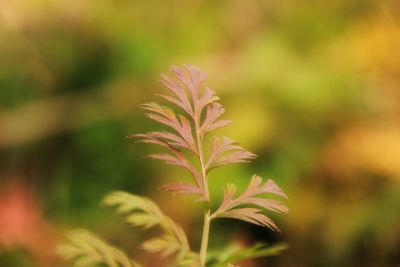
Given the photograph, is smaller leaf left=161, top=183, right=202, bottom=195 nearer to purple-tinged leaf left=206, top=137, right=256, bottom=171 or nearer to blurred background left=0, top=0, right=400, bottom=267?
purple-tinged leaf left=206, top=137, right=256, bottom=171

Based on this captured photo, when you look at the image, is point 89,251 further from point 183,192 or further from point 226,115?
point 226,115

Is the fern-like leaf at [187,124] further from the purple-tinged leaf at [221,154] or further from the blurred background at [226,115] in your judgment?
the blurred background at [226,115]

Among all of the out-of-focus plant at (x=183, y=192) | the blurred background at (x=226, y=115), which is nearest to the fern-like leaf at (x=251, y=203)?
the out-of-focus plant at (x=183, y=192)

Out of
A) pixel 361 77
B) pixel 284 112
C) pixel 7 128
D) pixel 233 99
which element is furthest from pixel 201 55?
pixel 7 128

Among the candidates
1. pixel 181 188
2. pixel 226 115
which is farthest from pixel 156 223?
pixel 226 115

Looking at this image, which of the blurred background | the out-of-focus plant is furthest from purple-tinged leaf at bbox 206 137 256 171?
the blurred background

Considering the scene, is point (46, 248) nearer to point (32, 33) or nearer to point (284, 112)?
point (284, 112)

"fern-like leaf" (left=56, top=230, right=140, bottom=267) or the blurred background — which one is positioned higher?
the blurred background
